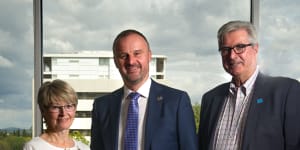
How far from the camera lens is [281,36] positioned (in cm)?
434

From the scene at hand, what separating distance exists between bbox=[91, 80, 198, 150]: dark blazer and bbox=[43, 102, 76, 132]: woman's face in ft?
0.60

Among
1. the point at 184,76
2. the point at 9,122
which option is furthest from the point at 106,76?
the point at 9,122

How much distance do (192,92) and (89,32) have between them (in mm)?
1156

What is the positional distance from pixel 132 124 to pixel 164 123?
0.16 metres

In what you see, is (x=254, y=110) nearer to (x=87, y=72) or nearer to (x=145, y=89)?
(x=145, y=89)

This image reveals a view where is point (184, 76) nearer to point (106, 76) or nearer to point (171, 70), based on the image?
point (171, 70)

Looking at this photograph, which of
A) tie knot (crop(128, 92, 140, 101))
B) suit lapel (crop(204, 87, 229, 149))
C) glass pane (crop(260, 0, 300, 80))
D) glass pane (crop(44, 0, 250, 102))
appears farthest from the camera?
glass pane (crop(44, 0, 250, 102))

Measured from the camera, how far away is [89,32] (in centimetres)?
450

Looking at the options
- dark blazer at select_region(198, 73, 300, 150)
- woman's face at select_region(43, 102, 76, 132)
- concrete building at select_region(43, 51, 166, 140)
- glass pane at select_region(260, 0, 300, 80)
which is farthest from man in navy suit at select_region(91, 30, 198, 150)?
glass pane at select_region(260, 0, 300, 80)

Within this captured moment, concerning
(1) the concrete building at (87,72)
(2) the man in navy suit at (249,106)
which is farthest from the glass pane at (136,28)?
(2) the man in navy suit at (249,106)

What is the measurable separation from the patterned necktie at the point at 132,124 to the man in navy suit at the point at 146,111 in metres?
0.02

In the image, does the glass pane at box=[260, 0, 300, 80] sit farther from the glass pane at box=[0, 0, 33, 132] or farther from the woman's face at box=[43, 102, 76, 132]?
the woman's face at box=[43, 102, 76, 132]

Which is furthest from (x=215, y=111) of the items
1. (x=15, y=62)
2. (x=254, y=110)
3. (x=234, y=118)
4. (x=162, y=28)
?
(x=15, y=62)

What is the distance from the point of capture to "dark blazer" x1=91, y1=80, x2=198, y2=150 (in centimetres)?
210
